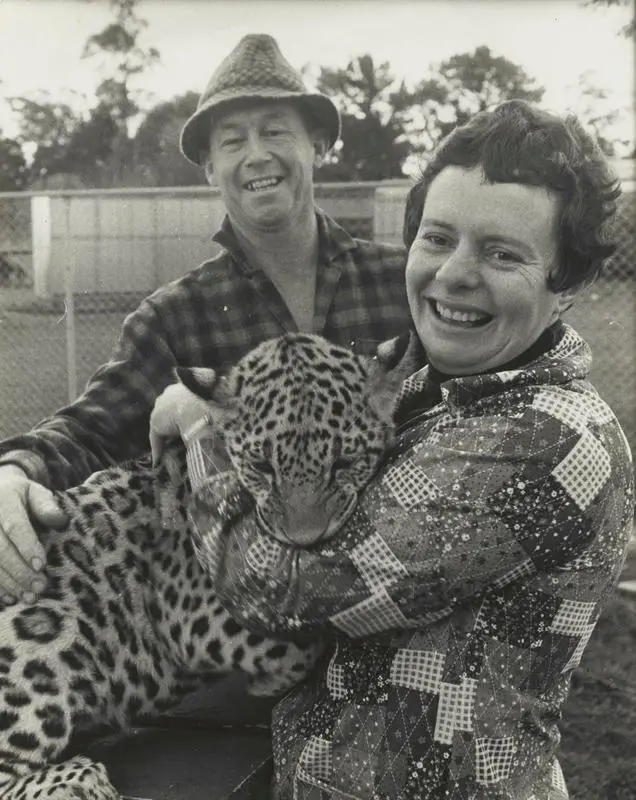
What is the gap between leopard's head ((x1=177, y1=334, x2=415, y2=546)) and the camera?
70.7 inches

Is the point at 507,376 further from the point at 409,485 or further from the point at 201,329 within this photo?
the point at 201,329

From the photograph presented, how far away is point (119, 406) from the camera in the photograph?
237cm

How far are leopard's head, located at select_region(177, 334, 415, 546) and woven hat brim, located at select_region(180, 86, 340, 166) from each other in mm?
713

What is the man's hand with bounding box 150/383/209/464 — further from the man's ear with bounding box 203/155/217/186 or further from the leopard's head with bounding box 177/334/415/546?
the man's ear with bounding box 203/155/217/186

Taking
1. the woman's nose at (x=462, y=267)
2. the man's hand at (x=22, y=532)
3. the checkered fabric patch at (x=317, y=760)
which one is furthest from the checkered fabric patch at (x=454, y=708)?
the man's hand at (x=22, y=532)

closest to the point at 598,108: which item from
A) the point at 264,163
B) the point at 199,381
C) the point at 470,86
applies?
the point at 470,86

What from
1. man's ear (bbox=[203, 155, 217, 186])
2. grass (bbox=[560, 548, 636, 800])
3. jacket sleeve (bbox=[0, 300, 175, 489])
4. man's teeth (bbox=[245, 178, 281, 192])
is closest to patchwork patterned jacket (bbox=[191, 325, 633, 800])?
jacket sleeve (bbox=[0, 300, 175, 489])

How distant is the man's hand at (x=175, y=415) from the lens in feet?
6.21

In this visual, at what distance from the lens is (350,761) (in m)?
1.55

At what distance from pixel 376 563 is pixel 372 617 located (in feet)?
0.30

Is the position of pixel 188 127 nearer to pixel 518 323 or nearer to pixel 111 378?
pixel 111 378

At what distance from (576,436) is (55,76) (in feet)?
5.62

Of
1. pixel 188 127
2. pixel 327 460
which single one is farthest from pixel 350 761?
pixel 188 127

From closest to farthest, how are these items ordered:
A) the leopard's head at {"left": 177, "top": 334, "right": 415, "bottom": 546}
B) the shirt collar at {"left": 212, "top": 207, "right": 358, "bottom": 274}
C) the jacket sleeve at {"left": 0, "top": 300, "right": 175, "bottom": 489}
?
1. the leopard's head at {"left": 177, "top": 334, "right": 415, "bottom": 546}
2. the jacket sleeve at {"left": 0, "top": 300, "right": 175, "bottom": 489}
3. the shirt collar at {"left": 212, "top": 207, "right": 358, "bottom": 274}
